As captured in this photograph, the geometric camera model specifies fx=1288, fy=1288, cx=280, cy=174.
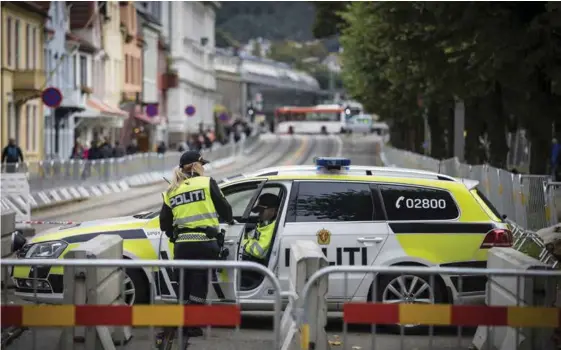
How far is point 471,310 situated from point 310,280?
1075mm

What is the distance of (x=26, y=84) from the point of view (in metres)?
49.2

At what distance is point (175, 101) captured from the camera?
10631 centimetres

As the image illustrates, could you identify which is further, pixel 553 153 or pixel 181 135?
pixel 181 135

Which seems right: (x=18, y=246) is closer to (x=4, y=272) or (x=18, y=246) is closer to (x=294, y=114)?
(x=4, y=272)

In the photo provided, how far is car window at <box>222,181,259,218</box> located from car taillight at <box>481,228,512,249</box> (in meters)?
2.32

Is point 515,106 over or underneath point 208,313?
over

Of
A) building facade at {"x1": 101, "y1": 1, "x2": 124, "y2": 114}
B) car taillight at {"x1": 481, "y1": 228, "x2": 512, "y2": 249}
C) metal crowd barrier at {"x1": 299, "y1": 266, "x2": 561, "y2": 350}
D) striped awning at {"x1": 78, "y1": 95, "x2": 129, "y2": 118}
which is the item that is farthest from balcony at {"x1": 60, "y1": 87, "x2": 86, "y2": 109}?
metal crowd barrier at {"x1": 299, "y1": 266, "x2": 561, "y2": 350}

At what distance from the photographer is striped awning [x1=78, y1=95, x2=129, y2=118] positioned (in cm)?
6431

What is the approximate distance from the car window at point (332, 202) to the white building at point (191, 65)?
9146cm

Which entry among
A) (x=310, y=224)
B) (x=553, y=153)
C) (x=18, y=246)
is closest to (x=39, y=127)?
(x=553, y=153)

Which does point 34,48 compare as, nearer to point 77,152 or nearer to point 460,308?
point 77,152

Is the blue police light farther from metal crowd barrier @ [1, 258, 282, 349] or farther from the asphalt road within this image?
metal crowd barrier @ [1, 258, 282, 349]

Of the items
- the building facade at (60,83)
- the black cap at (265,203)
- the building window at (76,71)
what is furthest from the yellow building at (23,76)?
the black cap at (265,203)

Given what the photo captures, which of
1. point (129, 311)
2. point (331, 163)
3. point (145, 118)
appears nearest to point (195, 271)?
point (129, 311)
